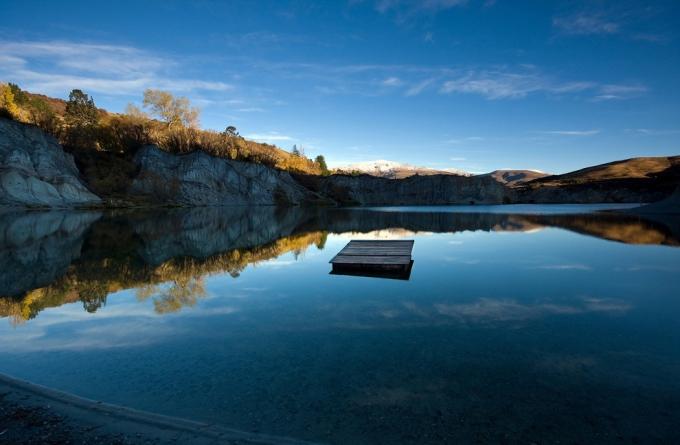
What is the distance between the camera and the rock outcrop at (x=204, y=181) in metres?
76.5

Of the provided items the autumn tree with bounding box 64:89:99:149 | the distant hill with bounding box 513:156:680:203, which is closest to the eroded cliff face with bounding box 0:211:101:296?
the autumn tree with bounding box 64:89:99:149

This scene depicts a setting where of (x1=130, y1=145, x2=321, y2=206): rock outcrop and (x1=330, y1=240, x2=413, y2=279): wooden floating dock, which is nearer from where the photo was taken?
(x1=330, y1=240, x2=413, y2=279): wooden floating dock

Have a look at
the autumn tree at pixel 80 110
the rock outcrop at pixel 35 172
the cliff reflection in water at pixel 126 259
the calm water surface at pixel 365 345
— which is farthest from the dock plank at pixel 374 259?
the autumn tree at pixel 80 110

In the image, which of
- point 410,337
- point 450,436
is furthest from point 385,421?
point 410,337

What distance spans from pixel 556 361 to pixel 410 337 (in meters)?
2.96

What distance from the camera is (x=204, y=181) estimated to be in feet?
280

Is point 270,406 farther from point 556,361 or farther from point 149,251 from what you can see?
point 149,251

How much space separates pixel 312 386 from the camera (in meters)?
6.37

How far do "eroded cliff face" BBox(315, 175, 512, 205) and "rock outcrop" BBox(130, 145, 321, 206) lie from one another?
38496 millimetres

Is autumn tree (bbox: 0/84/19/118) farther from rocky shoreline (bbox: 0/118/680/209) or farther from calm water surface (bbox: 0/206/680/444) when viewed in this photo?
calm water surface (bbox: 0/206/680/444)

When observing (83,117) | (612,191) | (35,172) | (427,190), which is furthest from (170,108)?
(612,191)

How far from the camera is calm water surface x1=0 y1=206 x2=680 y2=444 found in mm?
5465

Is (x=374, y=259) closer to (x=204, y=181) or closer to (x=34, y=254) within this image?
(x=34, y=254)

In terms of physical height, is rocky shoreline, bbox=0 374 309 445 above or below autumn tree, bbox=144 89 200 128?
below
